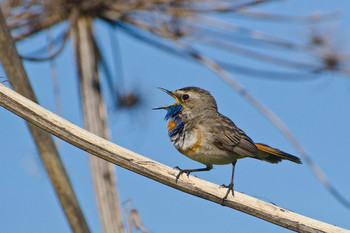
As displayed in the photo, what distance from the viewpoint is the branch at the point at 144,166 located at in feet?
11.0

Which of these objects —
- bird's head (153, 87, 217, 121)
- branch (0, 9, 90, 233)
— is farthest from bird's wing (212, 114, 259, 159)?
branch (0, 9, 90, 233)

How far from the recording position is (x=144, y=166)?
11.5 feet

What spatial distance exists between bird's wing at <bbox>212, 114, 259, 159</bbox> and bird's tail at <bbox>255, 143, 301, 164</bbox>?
0.32ft

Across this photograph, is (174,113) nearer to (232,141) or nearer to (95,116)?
(232,141)

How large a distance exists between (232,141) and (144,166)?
126 centimetres

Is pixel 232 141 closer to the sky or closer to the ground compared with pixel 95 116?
closer to the ground

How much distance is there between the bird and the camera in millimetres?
4410

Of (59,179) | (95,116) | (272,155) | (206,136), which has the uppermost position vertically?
(95,116)

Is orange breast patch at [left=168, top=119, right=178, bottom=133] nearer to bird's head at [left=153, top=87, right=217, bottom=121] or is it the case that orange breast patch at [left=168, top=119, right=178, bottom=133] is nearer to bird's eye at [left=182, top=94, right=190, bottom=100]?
bird's head at [left=153, top=87, right=217, bottom=121]

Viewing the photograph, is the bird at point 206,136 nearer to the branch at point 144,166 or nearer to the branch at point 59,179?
the branch at point 144,166

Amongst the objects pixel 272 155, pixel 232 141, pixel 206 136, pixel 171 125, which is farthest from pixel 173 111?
pixel 272 155

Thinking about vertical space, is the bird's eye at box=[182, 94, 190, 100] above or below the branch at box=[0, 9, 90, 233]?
above

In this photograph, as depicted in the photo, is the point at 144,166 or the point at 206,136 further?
the point at 206,136

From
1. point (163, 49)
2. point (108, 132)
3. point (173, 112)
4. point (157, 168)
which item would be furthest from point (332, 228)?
point (163, 49)
